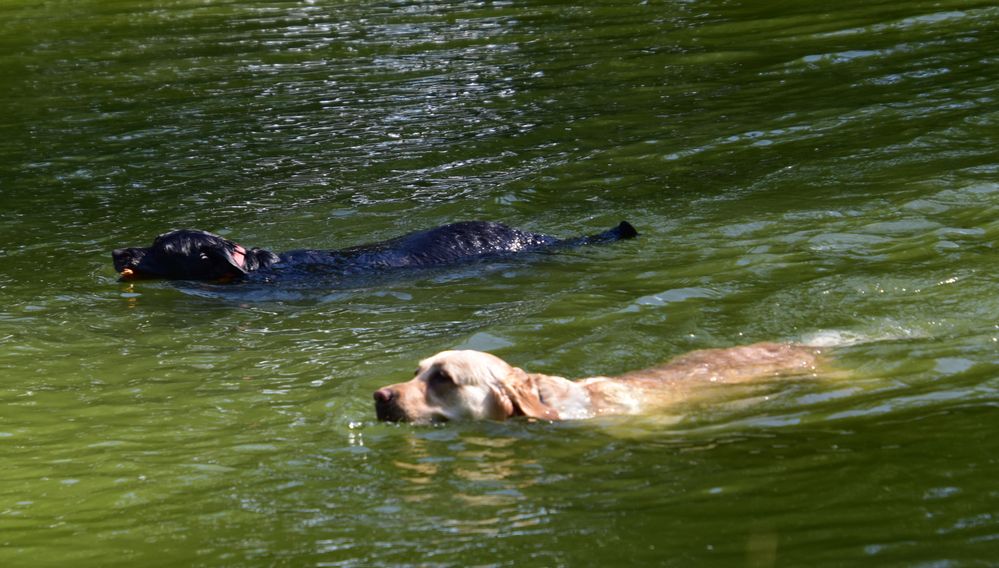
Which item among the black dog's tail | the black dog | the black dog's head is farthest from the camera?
the black dog's head

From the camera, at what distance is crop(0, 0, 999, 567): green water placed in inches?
237

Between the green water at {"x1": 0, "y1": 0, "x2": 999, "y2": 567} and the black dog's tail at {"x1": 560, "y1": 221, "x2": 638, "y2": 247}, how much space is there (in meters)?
0.13

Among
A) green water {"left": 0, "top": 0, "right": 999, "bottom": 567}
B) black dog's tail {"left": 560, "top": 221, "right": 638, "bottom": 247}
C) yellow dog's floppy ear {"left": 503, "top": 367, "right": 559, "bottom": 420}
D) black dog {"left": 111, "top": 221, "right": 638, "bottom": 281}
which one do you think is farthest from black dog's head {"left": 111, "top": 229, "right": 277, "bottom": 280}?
yellow dog's floppy ear {"left": 503, "top": 367, "right": 559, "bottom": 420}

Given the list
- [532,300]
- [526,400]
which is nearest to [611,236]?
[532,300]

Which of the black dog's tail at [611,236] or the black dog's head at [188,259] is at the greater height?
the black dog's head at [188,259]

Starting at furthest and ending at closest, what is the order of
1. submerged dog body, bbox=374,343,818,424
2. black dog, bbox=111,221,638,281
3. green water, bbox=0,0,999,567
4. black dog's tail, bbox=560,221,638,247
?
black dog, bbox=111,221,638,281 → black dog's tail, bbox=560,221,638,247 → submerged dog body, bbox=374,343,818,424 → green water, bbox=0,0,999,567

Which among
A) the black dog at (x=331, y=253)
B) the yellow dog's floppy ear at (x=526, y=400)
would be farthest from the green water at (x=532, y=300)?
the black dog at (x=331, y=253)

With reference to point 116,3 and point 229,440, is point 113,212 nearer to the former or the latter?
point 229,440

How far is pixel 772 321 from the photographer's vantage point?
924cm

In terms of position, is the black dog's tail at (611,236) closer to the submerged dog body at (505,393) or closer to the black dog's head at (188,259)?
the black dog's head at (188,259)

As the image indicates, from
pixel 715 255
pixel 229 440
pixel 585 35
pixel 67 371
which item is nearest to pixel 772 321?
pixel 715 255

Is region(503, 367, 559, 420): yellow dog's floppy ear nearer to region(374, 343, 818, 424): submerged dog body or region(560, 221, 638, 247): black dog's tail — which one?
region(374, 343, 818, 424): submerged dog body

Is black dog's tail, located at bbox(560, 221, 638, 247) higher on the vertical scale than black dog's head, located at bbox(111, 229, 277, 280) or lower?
lower

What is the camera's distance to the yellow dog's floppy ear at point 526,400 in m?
7.48
